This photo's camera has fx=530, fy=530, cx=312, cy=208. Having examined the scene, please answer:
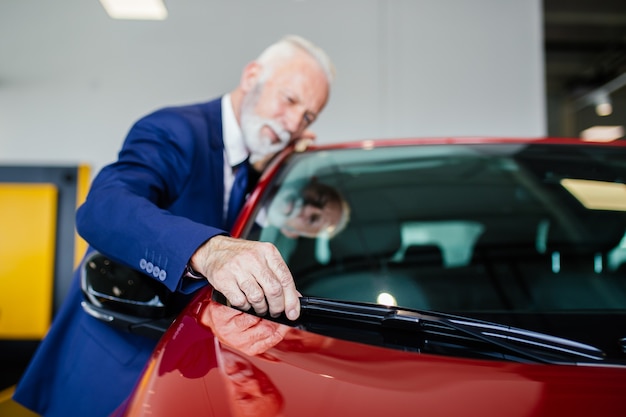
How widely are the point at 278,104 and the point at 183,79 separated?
2144 mm

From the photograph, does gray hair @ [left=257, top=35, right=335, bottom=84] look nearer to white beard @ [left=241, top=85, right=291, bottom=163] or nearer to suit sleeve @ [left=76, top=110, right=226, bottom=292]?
white beard @ [left=241, top=85, right=291, bottom=163]

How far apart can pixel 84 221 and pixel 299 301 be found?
0.50 meters

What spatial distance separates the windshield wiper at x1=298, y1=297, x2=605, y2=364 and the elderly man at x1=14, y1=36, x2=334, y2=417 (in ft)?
0.17

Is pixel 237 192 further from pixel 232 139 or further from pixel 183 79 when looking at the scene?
pixel 183 79

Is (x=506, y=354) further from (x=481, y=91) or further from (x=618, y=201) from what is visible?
(x=481, y=91)

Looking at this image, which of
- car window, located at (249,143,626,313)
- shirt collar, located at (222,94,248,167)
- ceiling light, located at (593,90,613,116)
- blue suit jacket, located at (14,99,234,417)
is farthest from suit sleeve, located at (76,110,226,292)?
ceiling light, located at (593,90,613,116)

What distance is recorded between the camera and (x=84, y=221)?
1.02m

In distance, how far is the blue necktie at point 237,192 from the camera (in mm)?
1509

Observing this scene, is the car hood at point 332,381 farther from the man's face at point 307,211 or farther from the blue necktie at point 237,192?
the blue necktie at point 237,192

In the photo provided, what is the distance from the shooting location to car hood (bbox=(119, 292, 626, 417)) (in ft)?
1.85


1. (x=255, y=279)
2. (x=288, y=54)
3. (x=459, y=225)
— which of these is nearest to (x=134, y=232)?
(x=255, y=279)

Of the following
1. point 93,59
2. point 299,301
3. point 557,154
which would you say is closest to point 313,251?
point 557,154

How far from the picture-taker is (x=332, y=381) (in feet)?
2.00

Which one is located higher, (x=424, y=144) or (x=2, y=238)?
(x=424, y=144)
